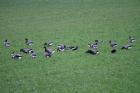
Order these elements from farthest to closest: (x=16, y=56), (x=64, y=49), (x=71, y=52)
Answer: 1. (x=64, y=49)
2. (x=71, y=52)
3. (x=16, y=56)

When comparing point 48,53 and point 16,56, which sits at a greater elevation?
point 48,53

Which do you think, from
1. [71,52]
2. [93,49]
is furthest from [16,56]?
[93,49]

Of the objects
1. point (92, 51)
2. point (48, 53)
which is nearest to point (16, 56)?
point (48, 53)

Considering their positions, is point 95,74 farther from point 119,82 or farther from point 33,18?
point 33,18

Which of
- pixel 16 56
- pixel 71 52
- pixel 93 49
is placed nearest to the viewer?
pixel 16 56

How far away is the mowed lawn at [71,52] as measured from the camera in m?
11.9

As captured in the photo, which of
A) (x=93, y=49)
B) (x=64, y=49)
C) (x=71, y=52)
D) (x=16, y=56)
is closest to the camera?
(x=16, y=56)

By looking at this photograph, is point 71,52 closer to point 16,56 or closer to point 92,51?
point 92,51

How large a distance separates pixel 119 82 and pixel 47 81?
9.12 feet

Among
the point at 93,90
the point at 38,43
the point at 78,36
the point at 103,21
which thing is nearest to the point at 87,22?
the point at 103,21

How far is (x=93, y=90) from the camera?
11227mm

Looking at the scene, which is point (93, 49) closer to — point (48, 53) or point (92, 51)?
point (92, 51)

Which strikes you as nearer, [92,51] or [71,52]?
[92,51]

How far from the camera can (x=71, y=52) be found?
1562cm
